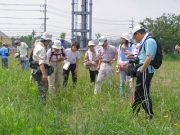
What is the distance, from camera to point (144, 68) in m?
4.69

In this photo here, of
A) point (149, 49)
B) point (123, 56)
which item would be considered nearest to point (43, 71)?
point (123, 56)

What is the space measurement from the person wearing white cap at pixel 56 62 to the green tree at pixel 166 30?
32838 mm

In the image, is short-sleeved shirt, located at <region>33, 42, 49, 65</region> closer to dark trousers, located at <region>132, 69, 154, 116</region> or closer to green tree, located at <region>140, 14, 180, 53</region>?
dark trousers, located at <region>132, 69, 154, 116</region>

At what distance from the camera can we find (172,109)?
5.50 meters

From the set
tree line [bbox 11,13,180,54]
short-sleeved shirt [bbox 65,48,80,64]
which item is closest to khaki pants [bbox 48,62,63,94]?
short-sleeved shirt [bbox 65,48,80,64]

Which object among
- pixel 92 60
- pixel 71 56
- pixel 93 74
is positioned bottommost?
pixel 93 74

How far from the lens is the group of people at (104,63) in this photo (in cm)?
480

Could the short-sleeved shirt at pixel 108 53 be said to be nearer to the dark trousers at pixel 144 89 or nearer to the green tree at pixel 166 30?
the dark trousers at pixel 144 89

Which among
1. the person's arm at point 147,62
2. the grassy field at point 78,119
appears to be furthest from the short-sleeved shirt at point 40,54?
the person's arm at point 147,62

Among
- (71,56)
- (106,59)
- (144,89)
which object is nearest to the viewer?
(144,89)

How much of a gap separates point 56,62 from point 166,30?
33524 mm

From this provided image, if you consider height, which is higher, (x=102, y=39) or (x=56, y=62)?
(x=102, y=39)

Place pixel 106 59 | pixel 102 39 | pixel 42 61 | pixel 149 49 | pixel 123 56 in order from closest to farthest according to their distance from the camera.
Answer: pixel 149 49
pixel 42 61
pixel 123 56
pixel 102 39
pixel 106 59

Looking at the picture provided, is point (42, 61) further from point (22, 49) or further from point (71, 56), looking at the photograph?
point (22, 49)
